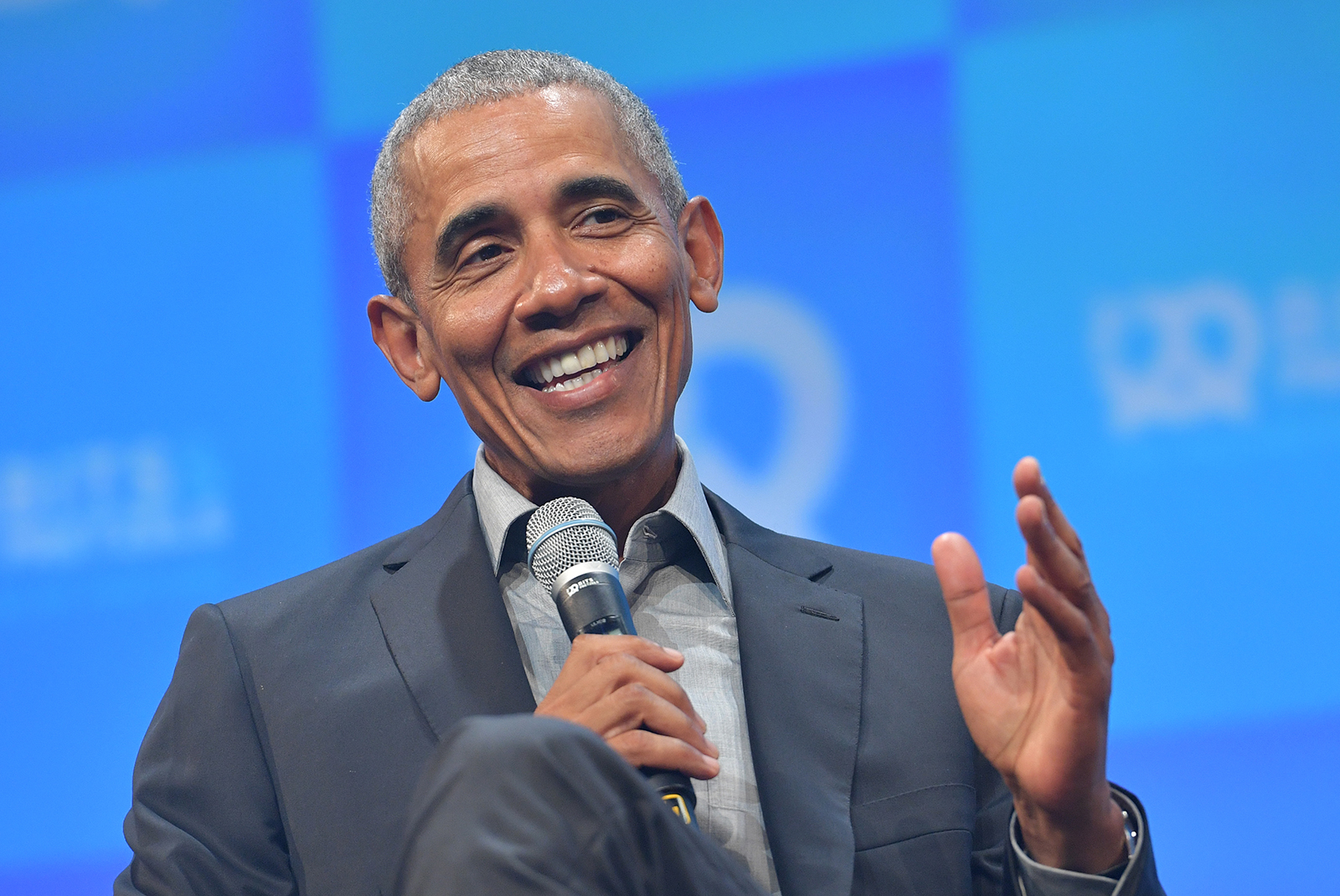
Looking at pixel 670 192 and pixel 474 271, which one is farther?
pixel 670 192

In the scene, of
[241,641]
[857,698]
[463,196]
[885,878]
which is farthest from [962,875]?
[463,196]

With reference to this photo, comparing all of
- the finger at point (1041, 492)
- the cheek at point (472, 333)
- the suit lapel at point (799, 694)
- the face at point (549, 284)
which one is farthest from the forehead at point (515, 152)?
the finger at point (1041, 492)

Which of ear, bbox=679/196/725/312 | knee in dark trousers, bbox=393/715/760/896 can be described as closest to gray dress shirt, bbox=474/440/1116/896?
ear, bbox=679/196/725/312

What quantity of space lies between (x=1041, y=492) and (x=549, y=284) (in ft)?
2.48

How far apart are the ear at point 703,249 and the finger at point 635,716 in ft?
2.61

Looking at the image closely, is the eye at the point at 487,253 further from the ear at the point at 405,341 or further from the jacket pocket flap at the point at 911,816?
the jacket pocket flap at the point at 911,816

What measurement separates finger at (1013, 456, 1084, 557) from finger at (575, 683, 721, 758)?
0.42 m

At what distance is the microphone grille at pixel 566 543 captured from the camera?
1.50 meters

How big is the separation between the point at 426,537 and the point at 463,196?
49 cm

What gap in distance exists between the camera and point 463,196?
1793 millimetres

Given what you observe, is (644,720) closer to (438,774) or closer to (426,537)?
(438,774)

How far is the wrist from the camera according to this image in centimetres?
137

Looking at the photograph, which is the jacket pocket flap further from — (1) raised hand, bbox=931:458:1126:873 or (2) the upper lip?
(2) the upper lip

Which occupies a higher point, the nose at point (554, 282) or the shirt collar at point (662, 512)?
the nose at point (554, 282)
